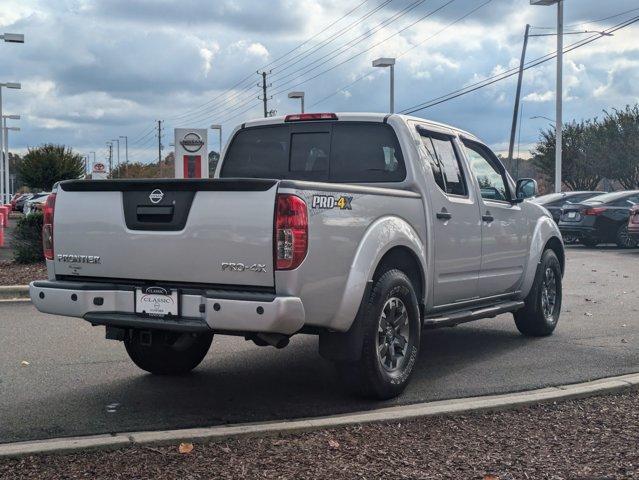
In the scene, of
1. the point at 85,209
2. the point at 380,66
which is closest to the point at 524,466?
the point at 85,209

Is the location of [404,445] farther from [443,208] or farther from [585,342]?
[585,342]

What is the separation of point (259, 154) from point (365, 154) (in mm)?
1000

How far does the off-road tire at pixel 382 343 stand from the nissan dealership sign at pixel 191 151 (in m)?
12.0

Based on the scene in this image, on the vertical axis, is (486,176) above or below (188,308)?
above

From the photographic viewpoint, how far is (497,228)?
7539 millimetres

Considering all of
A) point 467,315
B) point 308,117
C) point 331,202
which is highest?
point 308,117

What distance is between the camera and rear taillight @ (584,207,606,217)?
845 inches

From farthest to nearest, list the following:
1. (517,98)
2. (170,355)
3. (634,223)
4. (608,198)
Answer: (517,98), (608,198), (634,223), (170,355)

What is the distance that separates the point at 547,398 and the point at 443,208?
1732mm

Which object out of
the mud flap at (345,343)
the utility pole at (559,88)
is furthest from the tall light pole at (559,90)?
the mud flap at (345,343)

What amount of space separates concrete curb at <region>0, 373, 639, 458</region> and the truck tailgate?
2.83ft

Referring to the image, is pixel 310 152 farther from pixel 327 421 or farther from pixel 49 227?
pixel 327 421

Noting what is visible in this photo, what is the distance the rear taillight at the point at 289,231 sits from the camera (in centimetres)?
484

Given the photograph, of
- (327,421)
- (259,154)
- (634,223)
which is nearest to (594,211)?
(634,223)
